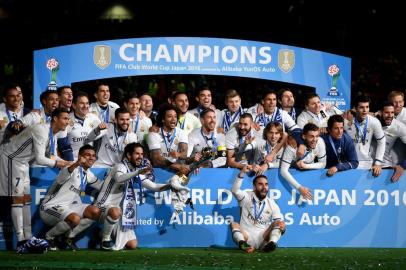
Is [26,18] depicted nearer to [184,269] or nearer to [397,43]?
[397,43]

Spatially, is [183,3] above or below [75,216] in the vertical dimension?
above

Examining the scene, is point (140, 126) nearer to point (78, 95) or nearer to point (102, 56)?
point (78, 95)

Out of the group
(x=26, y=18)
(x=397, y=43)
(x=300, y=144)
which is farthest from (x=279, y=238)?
(x=26, y=18)

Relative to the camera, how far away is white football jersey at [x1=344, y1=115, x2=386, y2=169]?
13.6 meters

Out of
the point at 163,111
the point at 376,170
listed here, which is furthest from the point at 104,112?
the point at 376,170

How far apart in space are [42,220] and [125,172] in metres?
1.17

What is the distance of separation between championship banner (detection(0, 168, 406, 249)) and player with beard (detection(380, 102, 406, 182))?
26.2 inches

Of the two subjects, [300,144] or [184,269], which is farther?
[300,144]

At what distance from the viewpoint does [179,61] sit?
14859 millimetres

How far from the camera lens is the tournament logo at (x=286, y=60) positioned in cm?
1511

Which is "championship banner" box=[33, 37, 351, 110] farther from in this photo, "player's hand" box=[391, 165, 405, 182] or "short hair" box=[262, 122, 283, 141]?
"player's hand" box=[391, 165, 405, 182]

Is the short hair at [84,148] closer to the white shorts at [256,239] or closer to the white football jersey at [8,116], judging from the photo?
the white football jersey at [8,116]

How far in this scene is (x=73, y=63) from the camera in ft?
48.3

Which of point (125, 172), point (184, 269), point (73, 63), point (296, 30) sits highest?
point (296, 30)
